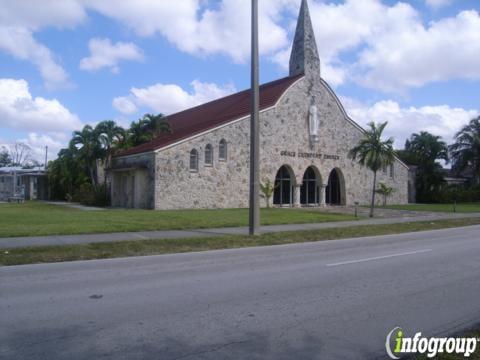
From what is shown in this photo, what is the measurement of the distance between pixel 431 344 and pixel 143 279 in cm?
535

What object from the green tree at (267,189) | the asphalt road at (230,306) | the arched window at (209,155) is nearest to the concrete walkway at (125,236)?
the asphalt road at (230,306)

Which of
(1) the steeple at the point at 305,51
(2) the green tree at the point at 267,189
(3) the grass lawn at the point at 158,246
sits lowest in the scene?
(3) the grass lawn at the point at 158,246

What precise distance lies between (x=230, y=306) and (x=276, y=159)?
94.6ft

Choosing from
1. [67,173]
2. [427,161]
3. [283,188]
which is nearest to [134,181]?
[283,188]

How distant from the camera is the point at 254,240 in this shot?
1518 cm

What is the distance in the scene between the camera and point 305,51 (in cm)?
3822

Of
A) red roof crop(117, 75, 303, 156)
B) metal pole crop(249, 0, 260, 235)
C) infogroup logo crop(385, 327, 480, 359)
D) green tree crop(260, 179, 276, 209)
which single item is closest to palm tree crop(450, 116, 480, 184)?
red roof crop(117, 75, 303, 156)

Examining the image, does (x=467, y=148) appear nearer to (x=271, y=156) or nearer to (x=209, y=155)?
(x=271, y=156)

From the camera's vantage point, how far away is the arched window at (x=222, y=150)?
32.0 meters

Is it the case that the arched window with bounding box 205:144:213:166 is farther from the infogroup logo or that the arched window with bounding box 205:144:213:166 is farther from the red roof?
the infogroup logo

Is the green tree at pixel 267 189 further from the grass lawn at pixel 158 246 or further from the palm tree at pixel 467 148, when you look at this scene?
the palm tree at pixel 467 148

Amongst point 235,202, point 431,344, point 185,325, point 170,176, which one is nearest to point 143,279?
point 185,325

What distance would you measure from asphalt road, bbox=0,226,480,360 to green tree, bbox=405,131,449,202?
42.3 meters

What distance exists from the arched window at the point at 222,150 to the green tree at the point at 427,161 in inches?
1107
